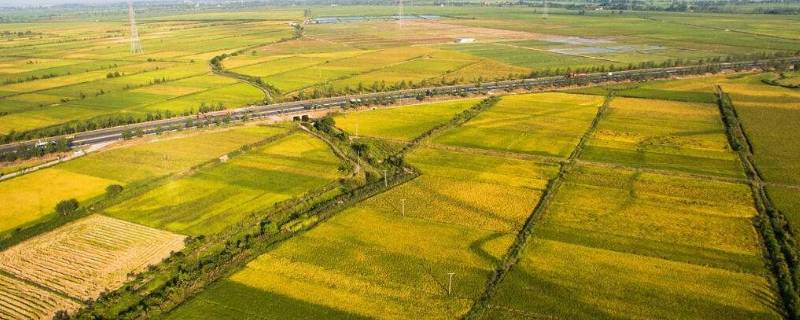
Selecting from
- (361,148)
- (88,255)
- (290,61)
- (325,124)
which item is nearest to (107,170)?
(88,255)

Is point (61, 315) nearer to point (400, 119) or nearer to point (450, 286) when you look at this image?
point (450, 286)

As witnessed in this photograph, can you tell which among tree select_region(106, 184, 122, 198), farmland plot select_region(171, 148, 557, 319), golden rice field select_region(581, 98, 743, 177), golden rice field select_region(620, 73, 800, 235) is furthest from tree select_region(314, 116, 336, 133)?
golden rice field select_region(620, 73, 800, 235)

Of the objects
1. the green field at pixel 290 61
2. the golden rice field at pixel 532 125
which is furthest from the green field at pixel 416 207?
the green field at pixel 290 61

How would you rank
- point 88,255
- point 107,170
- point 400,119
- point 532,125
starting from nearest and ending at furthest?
point 88,255 < point 107,170 < point 532,125 < point 400,119

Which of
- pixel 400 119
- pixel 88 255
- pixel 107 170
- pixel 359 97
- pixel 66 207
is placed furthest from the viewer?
pixel 359 97

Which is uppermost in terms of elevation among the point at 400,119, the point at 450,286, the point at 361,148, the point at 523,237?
the point at 400,119

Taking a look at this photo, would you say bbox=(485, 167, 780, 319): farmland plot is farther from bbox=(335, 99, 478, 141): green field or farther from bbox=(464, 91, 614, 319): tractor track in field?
bbox=(335, 99, 478, 141): green field

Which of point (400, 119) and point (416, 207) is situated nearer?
point (416, 207)
